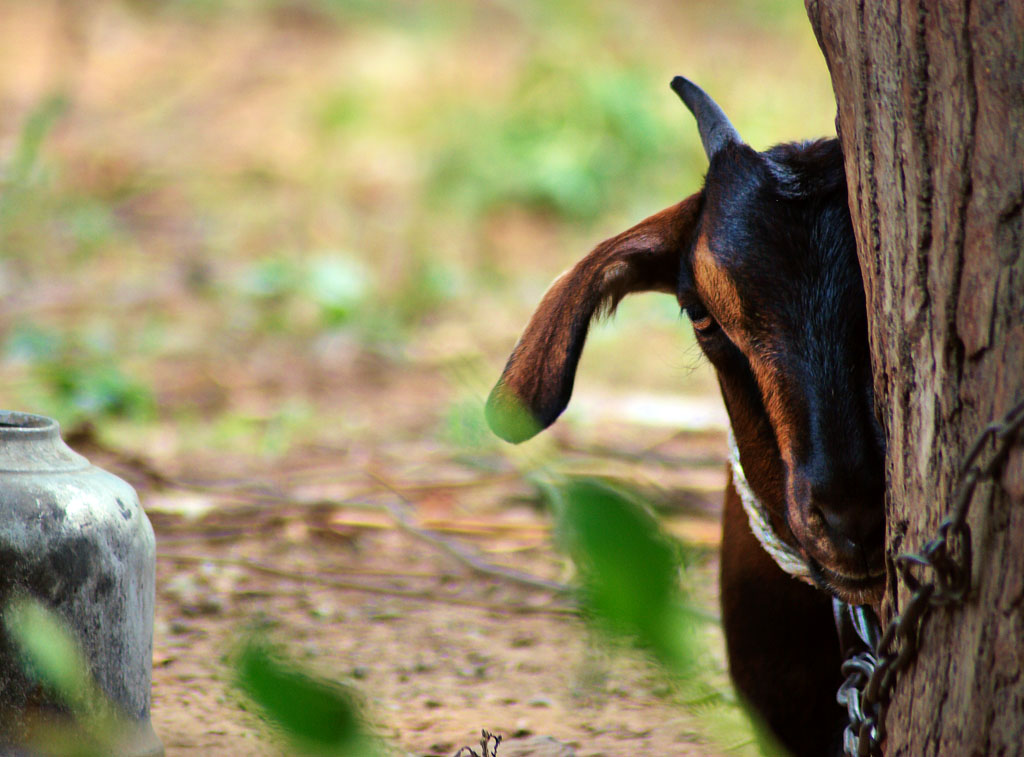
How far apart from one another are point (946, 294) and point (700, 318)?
0.75m

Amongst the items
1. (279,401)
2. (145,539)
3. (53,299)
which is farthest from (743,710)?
(53,299)

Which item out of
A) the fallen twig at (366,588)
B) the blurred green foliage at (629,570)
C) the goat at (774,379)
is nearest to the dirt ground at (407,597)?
the fallen twig at (366,588)

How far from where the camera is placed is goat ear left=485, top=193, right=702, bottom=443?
8.19 ft

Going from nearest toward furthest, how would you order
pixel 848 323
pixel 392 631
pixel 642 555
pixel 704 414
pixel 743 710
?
1. pixel 642 555
2. pixel 848 323
3. pixel 743 710
4. pixel 392 631
5. pixel 704 414

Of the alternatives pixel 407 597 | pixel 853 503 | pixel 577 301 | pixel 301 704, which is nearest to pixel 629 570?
pixel 301 704

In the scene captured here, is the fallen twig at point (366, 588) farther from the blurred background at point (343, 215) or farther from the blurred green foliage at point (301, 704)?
the blurred green foliage at point (301, 704)

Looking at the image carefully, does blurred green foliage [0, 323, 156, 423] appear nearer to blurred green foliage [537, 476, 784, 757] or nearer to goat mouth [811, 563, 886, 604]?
goat mouth [811, 563, 886, 604]

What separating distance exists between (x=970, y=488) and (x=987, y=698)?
294 mm

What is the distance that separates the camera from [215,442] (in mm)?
5316

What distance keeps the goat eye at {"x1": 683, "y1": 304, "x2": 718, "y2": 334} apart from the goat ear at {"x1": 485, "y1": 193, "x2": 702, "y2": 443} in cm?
15

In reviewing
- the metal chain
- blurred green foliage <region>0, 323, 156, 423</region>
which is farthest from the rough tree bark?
blurred green foliage <region>0, 323, 156, 423</region>

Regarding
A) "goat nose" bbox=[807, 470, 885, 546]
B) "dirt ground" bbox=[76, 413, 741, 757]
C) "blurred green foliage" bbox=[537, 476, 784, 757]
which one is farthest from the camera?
"dirt ground" bbox=[76, 413, 741, 757]

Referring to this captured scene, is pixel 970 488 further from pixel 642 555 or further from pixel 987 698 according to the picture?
pixel 642 555

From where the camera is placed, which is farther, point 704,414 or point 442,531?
point 704,414
